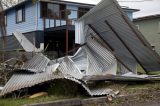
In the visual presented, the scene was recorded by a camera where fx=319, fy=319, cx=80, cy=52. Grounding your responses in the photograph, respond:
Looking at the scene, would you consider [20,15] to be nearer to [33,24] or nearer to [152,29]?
[33,24]

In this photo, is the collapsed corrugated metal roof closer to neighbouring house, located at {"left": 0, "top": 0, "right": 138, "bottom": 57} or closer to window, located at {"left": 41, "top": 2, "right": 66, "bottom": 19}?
neighbouring house, located at {"left": 0, "top": 0, "right": 138, "bottom": 57}

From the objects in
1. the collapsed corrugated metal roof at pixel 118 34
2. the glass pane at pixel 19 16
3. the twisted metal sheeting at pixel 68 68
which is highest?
the glass pane at pixel 19 16

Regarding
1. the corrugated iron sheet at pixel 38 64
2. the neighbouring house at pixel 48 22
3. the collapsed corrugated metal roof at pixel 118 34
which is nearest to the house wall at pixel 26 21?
the neighbouring house at pixel 48 22

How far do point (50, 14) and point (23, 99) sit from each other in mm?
14611

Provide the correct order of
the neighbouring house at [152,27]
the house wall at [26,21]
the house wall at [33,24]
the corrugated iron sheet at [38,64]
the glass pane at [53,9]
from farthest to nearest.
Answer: the neighbouring house at [152,27] < the house wall at [26,21] < the glass pane at [53,9] < the house wall at [33,24] < the corrugated iron sheet at [38,64]

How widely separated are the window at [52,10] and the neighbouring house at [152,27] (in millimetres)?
11618

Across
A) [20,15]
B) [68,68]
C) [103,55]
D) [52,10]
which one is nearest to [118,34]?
[103,55]

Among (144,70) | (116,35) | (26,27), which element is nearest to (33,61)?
(116,35)

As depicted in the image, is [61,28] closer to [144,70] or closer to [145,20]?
[144,70]

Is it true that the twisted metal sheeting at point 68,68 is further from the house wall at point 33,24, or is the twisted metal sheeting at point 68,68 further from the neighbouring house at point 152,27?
the neighbouring house at point 152,27

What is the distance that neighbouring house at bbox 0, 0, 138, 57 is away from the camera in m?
22.8

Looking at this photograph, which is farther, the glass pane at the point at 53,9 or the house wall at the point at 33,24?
the glass pane at the point at 53,9

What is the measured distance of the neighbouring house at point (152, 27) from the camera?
31.6m

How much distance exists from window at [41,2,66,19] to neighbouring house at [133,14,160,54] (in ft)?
38.1
